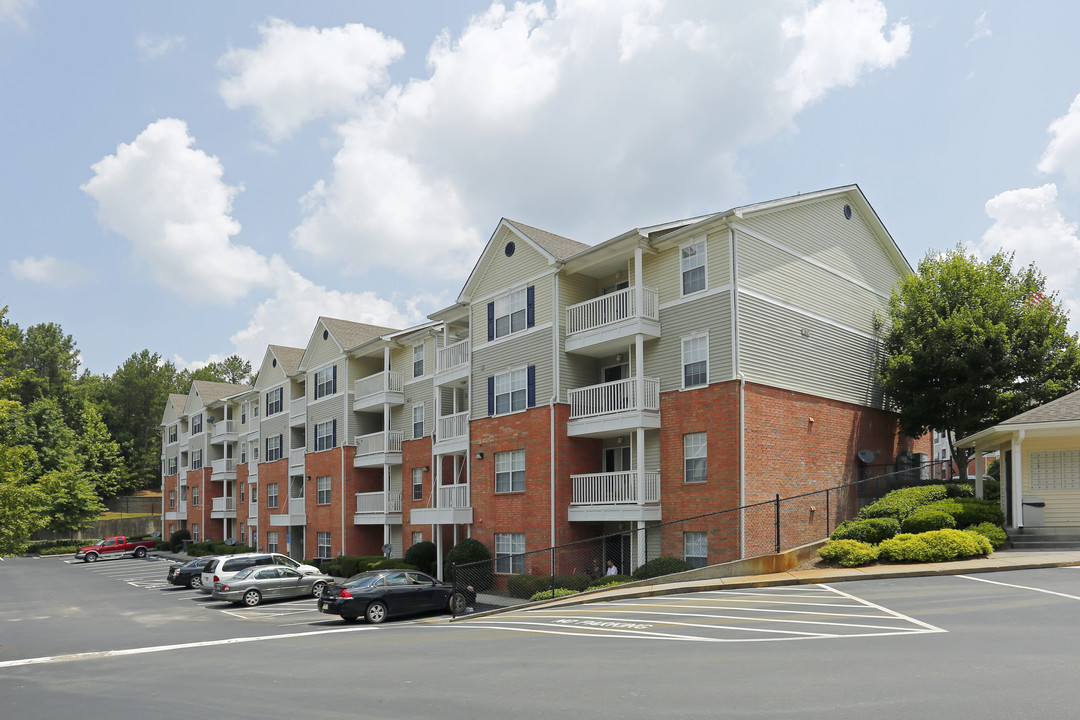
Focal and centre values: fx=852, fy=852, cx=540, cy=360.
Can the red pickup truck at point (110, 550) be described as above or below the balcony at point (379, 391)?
below

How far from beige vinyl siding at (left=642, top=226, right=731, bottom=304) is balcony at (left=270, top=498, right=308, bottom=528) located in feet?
91.4

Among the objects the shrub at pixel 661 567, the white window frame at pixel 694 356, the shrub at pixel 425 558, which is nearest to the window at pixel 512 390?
the white window frame at pixel 694 356

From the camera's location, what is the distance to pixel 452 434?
33406 millimetres

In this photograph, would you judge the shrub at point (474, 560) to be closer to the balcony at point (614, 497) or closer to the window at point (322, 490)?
the balcony at point (614, 497)

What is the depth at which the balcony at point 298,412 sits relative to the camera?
48500 millimetres

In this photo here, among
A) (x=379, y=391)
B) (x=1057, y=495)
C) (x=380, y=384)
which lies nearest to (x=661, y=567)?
(x=1057, y=495)

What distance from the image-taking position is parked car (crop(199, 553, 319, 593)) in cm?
3042

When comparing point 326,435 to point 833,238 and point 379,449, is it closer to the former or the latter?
point 379,449

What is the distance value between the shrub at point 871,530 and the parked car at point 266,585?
682 inches

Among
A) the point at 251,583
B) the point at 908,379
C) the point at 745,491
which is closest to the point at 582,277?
the point at 745,491

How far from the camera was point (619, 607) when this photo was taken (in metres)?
19.4

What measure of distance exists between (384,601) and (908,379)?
1833 centimetres

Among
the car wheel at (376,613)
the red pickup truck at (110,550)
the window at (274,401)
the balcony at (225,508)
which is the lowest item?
the red pickup truck at (110,550)

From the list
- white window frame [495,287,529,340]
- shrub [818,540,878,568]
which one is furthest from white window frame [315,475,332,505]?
shrub [818,540,878,568]
